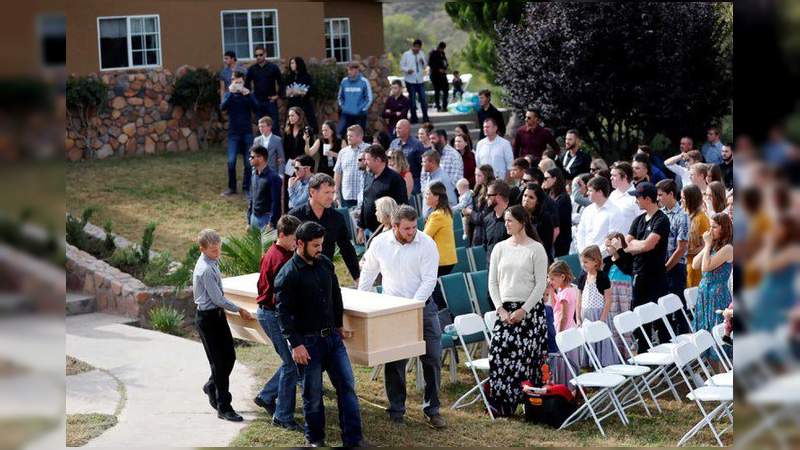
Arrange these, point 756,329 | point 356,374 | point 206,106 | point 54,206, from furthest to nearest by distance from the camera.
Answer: point 206,106
point 356,374
point 54,206
point 756,329

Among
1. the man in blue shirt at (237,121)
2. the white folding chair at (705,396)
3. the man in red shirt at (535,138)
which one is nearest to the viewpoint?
the white folding chair at (705,396)

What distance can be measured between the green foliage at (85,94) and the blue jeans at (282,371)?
13.5 m

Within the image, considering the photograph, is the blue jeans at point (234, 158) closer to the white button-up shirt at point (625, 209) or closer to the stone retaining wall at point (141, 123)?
the stone retaining wall at point (141, 123)

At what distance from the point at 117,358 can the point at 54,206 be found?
25.2 ft

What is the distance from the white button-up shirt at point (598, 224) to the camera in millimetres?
11625

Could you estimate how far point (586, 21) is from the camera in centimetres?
2042

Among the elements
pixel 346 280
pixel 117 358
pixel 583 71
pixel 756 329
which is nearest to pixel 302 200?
pixel 346 280

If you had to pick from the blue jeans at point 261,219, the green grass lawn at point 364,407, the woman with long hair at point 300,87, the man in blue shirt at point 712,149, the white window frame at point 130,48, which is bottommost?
the green grass lawn at point 364,407

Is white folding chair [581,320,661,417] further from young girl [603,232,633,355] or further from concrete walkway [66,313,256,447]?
concrete walkway [66,313,256,447]

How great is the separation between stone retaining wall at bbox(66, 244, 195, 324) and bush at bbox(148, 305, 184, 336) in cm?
28

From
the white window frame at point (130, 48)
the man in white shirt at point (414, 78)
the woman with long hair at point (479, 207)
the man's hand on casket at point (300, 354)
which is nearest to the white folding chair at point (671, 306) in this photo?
the woman with long hair at point (479, 207)

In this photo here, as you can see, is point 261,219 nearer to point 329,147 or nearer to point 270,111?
point 329,147

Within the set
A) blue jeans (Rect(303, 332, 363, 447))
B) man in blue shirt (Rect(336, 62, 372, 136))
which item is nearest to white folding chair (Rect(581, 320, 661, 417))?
blue jeans (Rect(303, 332, 363, 447))

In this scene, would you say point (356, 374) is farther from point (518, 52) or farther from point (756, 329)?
point (518, 52)
